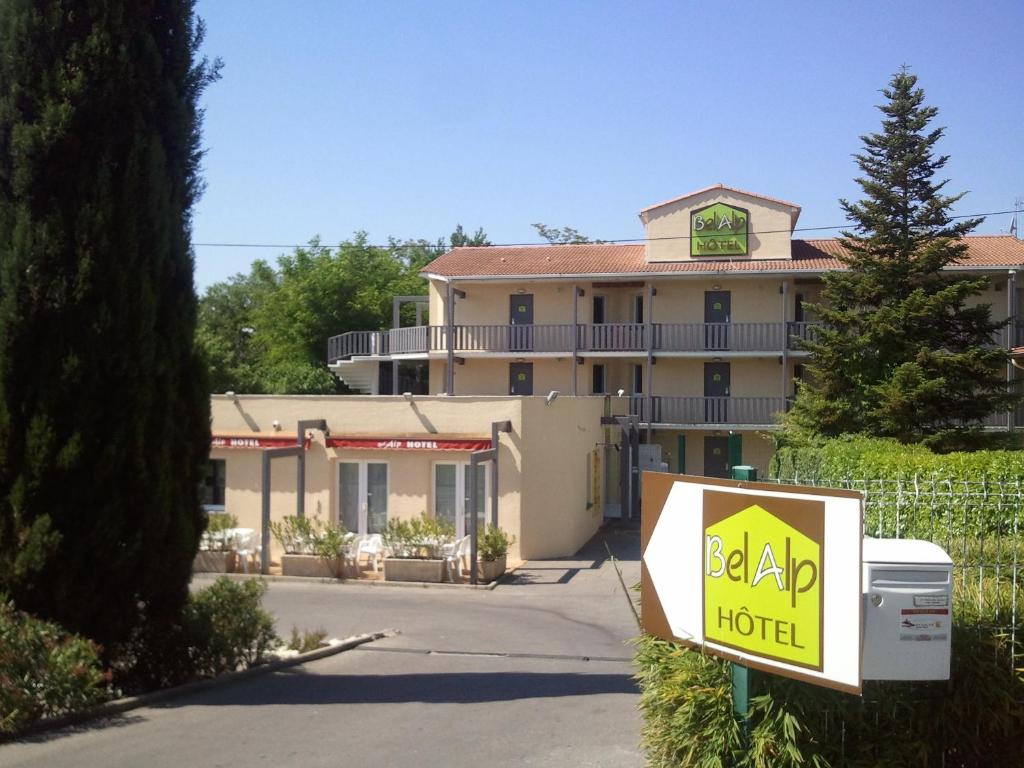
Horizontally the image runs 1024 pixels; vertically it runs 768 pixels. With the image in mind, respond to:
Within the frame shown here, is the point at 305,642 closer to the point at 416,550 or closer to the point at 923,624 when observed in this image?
the point at 416,550

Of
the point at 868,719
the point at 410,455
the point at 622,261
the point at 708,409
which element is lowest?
the point at 868,719

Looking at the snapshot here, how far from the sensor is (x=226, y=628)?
33.4ft

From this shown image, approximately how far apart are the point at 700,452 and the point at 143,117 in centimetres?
2708

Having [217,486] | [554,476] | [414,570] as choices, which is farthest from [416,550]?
[217,486]

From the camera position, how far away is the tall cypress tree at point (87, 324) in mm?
8680

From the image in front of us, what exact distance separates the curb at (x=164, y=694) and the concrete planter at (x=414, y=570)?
6071 millimetres

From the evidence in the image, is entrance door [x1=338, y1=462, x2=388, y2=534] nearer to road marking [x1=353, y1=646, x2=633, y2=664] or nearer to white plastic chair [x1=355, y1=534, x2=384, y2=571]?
white plastic chair [x1=355, y1=534, x2=384, y2=571]

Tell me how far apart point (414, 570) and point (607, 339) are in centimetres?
1680

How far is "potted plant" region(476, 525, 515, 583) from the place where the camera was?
1888cm

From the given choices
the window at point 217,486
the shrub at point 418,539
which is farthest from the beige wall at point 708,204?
the shrub at point 418,539

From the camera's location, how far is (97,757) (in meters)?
7.29

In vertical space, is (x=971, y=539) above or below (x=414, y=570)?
above

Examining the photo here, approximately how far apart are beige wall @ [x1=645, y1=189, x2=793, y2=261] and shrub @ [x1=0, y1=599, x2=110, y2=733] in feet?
94.1

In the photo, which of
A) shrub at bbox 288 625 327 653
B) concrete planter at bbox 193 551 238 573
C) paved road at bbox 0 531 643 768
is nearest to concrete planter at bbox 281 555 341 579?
concrete planter at bbox 193 551 238 573
